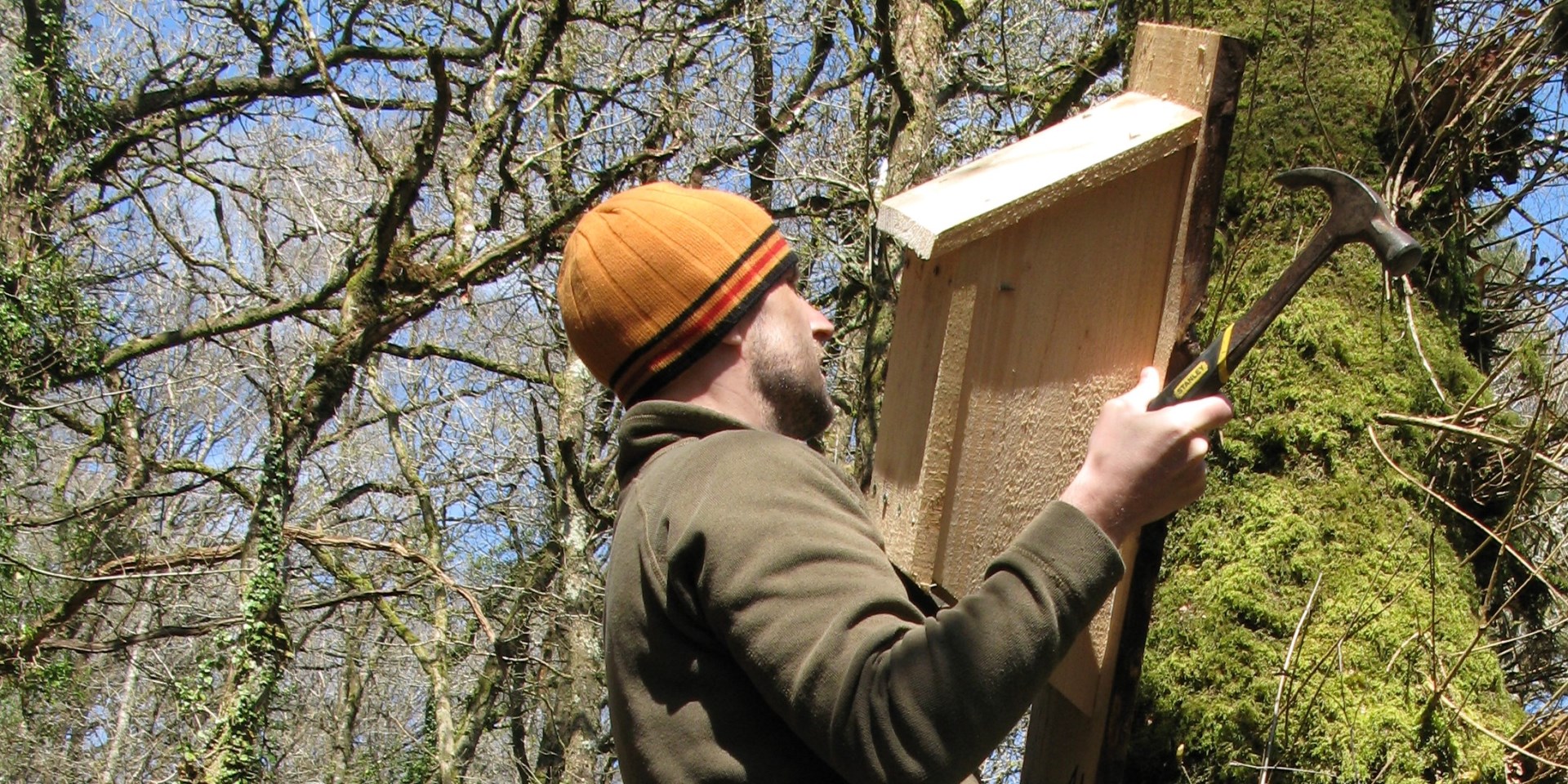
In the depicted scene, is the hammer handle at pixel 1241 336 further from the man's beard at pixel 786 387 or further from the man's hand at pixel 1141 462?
the man's beard at pixel 786 387

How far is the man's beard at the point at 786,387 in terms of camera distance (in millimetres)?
1677

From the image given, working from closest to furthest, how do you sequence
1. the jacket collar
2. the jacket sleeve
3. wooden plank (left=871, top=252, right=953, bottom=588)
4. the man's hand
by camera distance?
1. the jacket sleeve
2. the man's hand
3. the jacket collar
4. wooden plank (left=871, top=252, right=953, bottom=588)

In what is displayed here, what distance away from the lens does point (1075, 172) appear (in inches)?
68.6

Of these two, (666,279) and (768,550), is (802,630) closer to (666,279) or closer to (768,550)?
(768,550)

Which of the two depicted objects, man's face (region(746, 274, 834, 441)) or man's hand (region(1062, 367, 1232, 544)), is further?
man's face (region(746, 274, 834, 441))

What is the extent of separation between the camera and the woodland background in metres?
2.04

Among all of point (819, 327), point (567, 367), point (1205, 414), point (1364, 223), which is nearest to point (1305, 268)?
point (1364, 223)

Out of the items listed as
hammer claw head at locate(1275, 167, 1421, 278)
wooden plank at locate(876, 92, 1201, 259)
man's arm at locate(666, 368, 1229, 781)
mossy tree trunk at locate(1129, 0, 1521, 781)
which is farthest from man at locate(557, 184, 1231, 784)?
mossy tree trunk at locate(1129, 0, 1521, 781)

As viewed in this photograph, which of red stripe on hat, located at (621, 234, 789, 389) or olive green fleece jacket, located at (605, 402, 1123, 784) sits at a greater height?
red stripe on hat, located at (621, 234, 789, 389)

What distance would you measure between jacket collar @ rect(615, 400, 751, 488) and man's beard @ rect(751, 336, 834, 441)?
66 mm

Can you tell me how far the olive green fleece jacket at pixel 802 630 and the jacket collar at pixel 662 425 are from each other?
0.24ft

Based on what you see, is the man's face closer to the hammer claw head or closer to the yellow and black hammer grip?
the yellow and black hammer grip

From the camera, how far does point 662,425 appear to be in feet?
5.40

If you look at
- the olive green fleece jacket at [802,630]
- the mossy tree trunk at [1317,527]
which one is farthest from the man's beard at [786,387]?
the mossy tree trunk at [1317,527]
